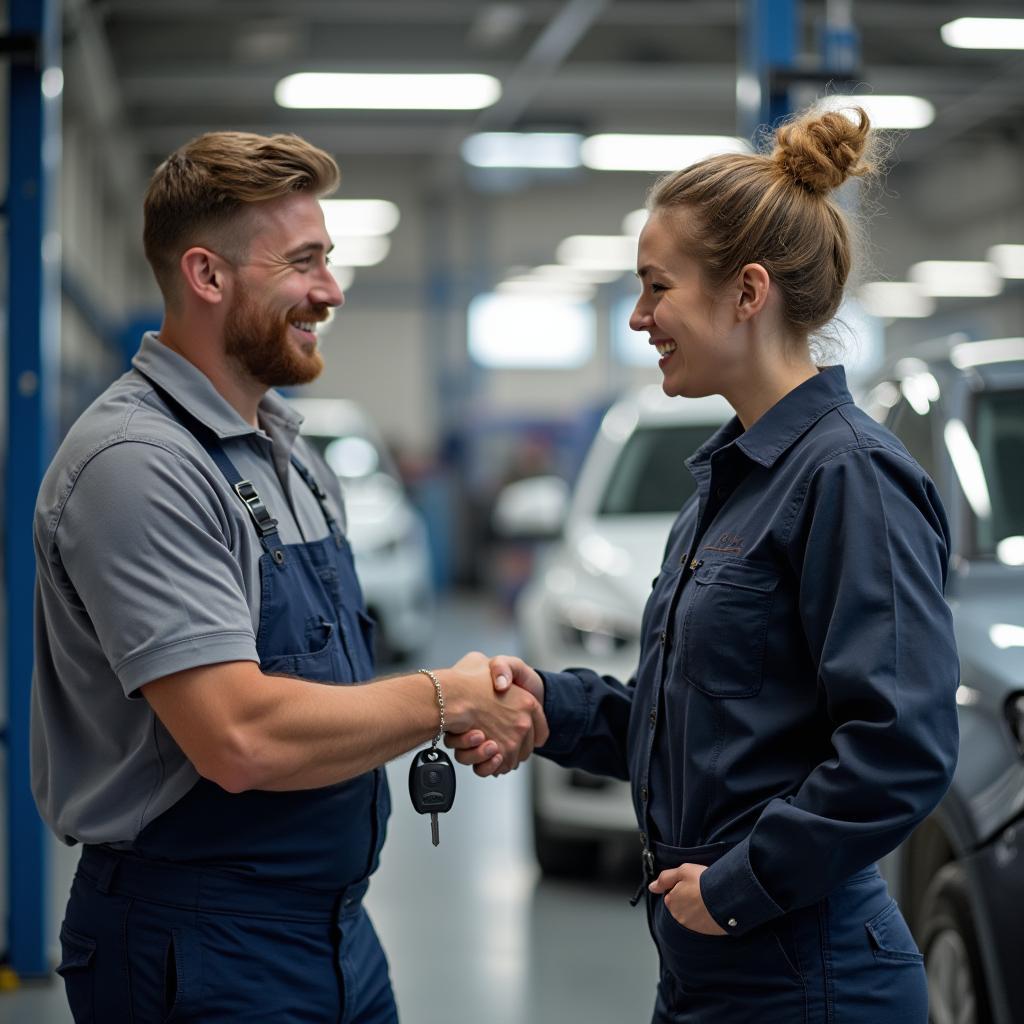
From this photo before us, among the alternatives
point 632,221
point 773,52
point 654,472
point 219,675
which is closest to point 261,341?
point 219,675

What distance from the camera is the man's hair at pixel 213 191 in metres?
2.12

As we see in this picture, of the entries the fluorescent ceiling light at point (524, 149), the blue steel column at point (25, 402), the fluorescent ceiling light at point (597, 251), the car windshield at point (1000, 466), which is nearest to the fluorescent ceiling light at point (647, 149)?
the fluorescent ceiling light at point (524, 149)

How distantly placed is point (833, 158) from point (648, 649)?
0.73 m

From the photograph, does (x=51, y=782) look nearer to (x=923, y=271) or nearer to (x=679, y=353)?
(x=679, y=353)

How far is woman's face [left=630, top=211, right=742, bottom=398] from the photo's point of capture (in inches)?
74.1

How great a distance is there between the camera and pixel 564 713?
226cm

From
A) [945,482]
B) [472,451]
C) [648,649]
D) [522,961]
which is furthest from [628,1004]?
[472,451]

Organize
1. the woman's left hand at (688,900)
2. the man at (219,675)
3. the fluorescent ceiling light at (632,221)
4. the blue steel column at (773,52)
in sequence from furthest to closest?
the fluorescent ceiling light at (632,221)
the blue steel column at (773,52)
the man at (219,675)
the woman's left hand at (688,900)

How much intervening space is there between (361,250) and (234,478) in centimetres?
1886

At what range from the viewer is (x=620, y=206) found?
20.3m

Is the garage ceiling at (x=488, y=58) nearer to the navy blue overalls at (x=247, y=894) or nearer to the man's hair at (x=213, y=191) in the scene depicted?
the man's hair at (x=213, y=191)

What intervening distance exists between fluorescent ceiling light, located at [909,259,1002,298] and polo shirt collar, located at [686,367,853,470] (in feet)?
65.0

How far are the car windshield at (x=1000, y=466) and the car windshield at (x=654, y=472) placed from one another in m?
2.15

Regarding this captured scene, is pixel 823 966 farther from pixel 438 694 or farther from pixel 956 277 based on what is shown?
pixel 956 277
